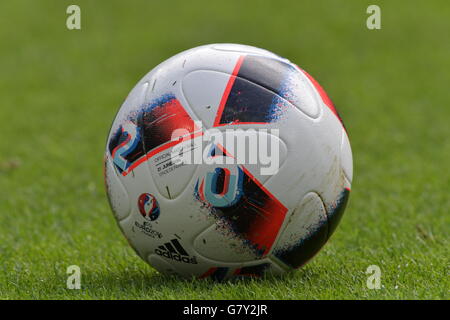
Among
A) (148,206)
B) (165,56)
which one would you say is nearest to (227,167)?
(148,206)

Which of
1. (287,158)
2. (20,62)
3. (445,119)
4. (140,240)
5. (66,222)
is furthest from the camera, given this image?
(20,62)

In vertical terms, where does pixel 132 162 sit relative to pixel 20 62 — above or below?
above

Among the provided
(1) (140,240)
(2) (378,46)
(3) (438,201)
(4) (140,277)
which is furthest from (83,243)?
(2) (378,46)

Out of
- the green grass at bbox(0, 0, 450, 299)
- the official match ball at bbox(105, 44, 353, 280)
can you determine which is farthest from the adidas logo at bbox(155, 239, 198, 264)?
the green grass at bbox(0, 0, 450, 299)

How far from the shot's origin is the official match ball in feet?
13.6

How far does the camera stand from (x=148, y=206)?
4320 mm

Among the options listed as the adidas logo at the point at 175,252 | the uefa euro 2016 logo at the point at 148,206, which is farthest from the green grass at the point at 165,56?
the uefa euro 2016 logo at the point at 148,206

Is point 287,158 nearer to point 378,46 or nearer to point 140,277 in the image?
point 140,277

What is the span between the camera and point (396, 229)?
622 centimetres

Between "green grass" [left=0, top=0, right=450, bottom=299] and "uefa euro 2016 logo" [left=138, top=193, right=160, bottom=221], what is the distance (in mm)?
450

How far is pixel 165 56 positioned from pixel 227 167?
10.5 metres

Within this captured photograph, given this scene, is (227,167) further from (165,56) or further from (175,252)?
(165,56)

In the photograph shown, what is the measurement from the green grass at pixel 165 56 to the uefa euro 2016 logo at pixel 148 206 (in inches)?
17.7

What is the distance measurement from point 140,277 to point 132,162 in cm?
93
